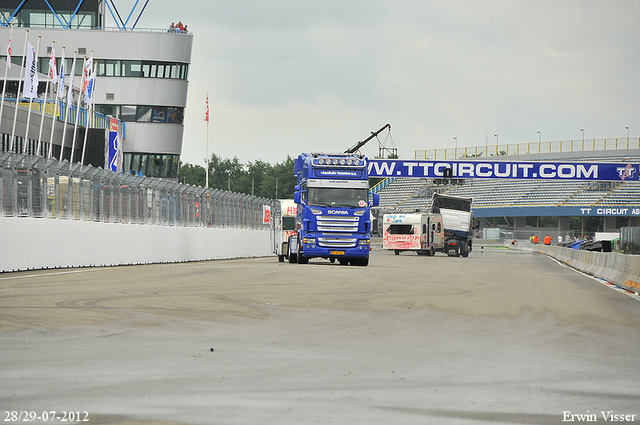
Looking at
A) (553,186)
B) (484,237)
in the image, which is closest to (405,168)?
(484,237)

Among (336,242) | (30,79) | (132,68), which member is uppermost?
(132,68)

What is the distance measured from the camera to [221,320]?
1083 cm

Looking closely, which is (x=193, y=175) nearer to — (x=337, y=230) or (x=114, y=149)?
(x=114, y=149)

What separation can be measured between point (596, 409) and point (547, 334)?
4.42 m

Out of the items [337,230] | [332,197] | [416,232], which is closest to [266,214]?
[416,232]

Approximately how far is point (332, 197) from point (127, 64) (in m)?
40.7

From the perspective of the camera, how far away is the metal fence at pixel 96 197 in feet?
68.8

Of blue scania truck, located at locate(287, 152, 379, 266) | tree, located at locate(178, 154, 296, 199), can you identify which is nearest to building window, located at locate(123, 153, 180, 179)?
blue scania truck, located at locate(287, 152, 379, 266)

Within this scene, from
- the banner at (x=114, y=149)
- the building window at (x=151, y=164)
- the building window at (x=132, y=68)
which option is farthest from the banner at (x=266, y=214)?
the building window at (x=132, y=68)

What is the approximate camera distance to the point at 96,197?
25344 mm

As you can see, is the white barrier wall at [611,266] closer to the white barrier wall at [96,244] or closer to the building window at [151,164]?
the white barrier wall at [96,244]

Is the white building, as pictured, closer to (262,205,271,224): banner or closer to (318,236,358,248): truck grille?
(262,205,271,224): banner

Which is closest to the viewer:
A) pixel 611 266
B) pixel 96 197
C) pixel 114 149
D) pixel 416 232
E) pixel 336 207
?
pixel 611 266

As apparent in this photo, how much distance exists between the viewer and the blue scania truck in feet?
94.4
